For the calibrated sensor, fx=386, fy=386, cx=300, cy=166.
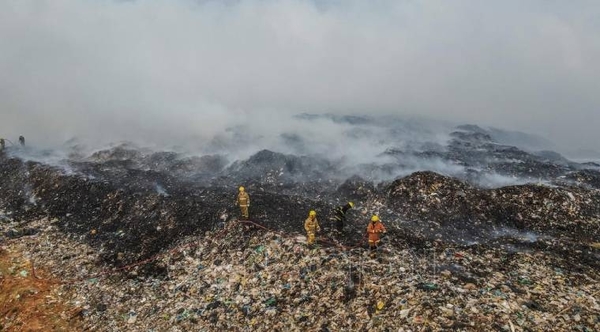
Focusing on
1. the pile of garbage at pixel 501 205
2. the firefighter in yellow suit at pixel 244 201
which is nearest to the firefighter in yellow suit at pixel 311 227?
the firefighter in yellow suit at pixel 244 201

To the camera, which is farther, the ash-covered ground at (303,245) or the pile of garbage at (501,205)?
the pile of garbage at (501,205)

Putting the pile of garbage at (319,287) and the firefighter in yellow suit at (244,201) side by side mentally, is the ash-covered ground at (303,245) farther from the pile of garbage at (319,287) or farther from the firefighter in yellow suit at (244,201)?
the firefighter in yellow suit at (244,201)

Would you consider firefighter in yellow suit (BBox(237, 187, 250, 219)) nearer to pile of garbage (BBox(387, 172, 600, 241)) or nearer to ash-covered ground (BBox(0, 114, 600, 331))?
ash-covered ground (BBox(0, 114, 600, 331))

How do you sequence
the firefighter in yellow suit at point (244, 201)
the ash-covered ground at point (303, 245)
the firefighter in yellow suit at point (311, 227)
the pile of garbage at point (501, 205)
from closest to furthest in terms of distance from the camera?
1. the ash-covered ground at point (303, 245)
2. the firefighter in yellow suit at point (311, 227)
3. the firefighter in yellow suit at point (244, 201)
4. the pile of garbage at point (501, 205)

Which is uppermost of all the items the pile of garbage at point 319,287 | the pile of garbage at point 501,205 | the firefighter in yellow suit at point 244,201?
the firefighter in yellow suit at point 244,201

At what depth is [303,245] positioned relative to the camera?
1477 cm

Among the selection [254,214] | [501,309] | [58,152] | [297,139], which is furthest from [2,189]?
[501,309]

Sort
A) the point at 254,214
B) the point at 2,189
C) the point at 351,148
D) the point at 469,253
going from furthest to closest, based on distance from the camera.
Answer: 1. the point at 351,148
2. the point at 2,189
3. the point at 254,214
4. the point at 469,253

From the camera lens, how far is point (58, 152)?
33000 millimetres

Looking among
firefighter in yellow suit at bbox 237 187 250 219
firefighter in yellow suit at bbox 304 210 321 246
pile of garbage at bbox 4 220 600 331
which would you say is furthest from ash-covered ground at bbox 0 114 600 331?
firefighter in yellow suit at bbox 237 187 250 219

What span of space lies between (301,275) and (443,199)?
9.80m

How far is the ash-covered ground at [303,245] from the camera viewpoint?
1134cm

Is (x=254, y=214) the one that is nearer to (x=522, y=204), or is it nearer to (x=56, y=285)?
(x=56, y=285)

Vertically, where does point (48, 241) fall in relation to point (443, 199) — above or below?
below
